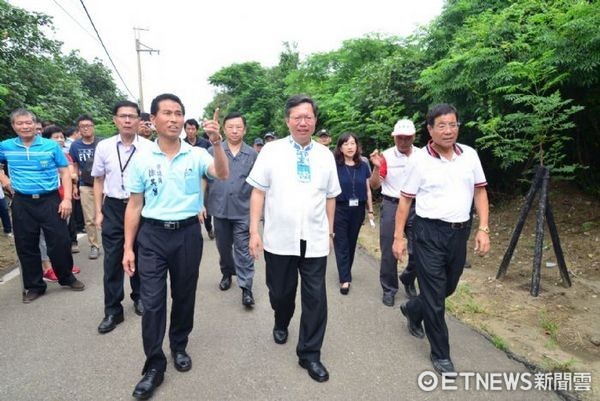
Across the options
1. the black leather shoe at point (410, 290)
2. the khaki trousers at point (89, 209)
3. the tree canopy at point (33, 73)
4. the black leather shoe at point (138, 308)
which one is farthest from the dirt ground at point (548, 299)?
the tree canopy at point (33, 73)

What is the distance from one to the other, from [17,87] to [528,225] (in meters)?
12.5

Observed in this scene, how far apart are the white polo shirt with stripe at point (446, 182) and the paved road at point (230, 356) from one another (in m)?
1.24

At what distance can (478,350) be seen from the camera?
352 centimetres

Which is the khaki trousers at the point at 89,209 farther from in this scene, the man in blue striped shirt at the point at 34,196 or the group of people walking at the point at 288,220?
the group of people walking at the point at 288,220

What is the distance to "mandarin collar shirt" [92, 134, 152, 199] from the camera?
161 inches

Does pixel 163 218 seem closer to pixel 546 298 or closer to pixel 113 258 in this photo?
pixel 113 258

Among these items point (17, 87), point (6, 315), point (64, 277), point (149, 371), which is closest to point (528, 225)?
point (149, 371)

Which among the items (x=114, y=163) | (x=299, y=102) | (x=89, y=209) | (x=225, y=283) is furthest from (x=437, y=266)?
(x=89, y=209)

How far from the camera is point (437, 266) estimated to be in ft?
10.4

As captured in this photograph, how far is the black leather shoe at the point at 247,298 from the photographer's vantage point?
444 cm

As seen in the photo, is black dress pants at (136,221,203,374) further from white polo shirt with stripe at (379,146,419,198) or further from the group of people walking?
white polo shirt with stripe at (379,146,419,198)

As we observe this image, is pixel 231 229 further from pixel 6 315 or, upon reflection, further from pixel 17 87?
pixel 17 87

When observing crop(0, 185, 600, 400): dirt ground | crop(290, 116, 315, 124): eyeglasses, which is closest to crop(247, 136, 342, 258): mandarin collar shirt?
crop(290, 116, 315, 124): eyeglasses

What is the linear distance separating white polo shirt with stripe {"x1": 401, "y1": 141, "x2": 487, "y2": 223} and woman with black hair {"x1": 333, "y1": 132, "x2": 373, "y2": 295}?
1.66 metres
